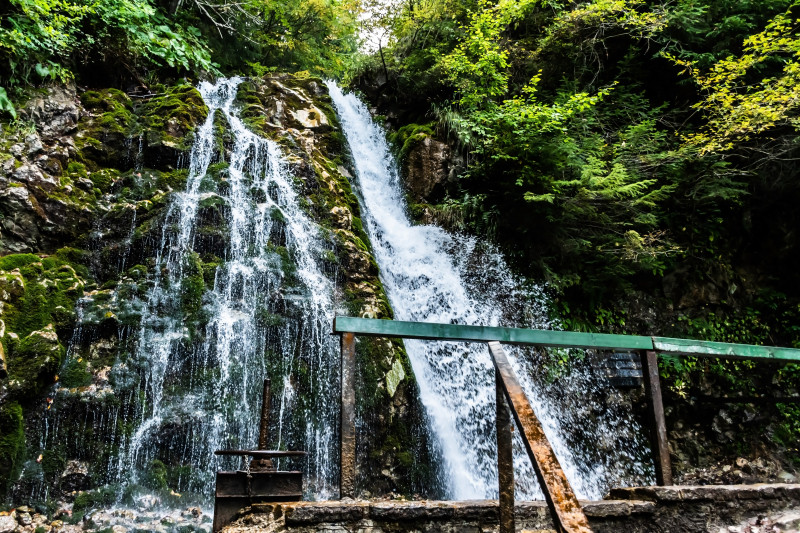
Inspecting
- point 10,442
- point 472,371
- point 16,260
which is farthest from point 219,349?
point 472,371

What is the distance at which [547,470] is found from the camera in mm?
1571

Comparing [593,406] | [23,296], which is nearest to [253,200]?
[23,296]

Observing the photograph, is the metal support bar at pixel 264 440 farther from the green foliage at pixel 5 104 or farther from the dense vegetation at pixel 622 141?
the green foliage at pixel 5 104

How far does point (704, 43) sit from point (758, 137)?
2.39 metres

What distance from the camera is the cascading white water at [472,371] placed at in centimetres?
659

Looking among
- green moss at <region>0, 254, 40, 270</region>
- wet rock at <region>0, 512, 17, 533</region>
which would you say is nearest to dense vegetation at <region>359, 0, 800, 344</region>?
green moss at <region>0, 254, 40, 270</region>

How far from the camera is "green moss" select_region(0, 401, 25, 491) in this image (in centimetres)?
471

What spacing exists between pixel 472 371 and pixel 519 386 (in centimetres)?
558

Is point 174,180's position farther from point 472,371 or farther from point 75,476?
point 472,371

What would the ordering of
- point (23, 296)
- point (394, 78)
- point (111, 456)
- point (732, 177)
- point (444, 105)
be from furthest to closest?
point (394, 78)
point (444, 105)
point (732, 177)
point (23, 296)
point (111, 456)

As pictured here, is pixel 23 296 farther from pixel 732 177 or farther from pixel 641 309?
pixel 732 177

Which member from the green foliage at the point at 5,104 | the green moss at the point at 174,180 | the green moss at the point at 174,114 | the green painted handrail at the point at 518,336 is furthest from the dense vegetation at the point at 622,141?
the green painted handrail at the point at 518,336

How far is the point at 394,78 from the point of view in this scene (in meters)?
12.9

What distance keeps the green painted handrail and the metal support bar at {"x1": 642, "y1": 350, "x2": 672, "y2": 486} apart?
0.13m
